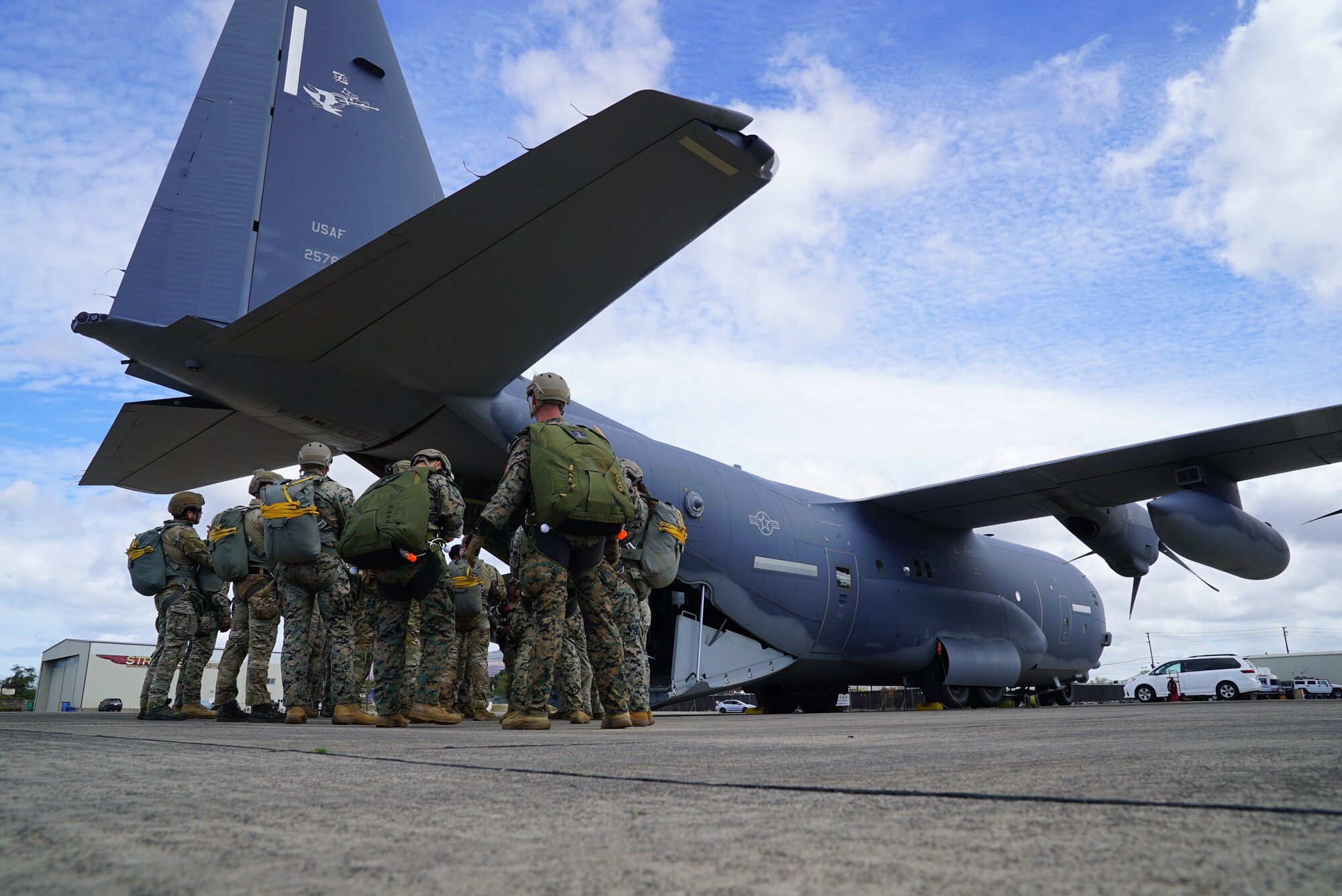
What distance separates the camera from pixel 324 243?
7.01 metres

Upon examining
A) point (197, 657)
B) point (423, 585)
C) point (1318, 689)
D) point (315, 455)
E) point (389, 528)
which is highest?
point (315, 455)

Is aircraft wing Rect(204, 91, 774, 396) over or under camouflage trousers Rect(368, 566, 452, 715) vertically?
over

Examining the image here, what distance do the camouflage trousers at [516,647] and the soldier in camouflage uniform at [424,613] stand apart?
54 centimetres

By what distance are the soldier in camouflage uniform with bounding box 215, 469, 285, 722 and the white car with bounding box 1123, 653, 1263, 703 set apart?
20.5 m

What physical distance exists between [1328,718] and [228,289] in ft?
23.0

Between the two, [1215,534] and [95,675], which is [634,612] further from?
[95,675]

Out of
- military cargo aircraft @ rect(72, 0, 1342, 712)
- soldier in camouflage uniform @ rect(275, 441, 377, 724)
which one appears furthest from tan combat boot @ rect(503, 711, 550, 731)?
military cargo aircraft @ rect(72, 0, 1342, 712)

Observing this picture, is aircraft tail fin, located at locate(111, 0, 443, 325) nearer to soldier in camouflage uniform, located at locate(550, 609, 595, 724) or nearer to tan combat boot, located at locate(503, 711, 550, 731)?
soldier in camouflage uniform, located at locate(550, 609, 595, 724)

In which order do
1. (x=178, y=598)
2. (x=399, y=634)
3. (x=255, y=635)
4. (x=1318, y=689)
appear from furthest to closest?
1. (x=1318, y=689)
2. (x=178, y=598)
3. (x=255, y=635)
4. (x=399, y=634)

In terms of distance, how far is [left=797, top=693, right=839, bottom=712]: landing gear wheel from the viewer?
12688 millimetres

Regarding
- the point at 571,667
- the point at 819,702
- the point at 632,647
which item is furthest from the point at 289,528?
the point at 819,702

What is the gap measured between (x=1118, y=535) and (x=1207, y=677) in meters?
11.6

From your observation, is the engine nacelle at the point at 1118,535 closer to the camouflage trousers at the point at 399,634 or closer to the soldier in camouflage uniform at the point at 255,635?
the camouflage trousers at the point at 399,634

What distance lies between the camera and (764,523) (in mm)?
9961
